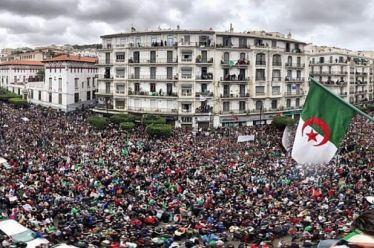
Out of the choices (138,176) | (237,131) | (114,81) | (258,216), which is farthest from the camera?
(114,81)

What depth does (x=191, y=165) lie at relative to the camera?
3316cm

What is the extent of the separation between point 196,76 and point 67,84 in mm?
20330

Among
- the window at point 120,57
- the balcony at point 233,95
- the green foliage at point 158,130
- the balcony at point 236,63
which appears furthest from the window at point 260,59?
the green foliage at point 158,130

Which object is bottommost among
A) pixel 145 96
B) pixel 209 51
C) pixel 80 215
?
pixel 80 215

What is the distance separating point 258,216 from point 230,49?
3700cm

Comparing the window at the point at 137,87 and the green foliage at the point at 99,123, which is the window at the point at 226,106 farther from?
the green foliage at the point at 99,123

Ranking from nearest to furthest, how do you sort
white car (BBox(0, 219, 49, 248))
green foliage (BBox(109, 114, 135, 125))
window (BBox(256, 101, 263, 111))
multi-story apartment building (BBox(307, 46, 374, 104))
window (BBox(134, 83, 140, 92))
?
white car (BBox(0, 219, 49, 248)), green foliage (BBox(109, 114, 135, 125)), window (BBox(134, 83, 140, 92)), window (BBox(256, 101, 263, 111)), multi-story apartment building (BBox(307, 46, 374, 104))

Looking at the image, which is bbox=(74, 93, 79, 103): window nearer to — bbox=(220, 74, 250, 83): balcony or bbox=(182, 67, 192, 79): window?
bbox=(182, 67, 192, 79): window

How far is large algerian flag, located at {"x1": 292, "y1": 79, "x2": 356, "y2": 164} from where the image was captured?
376 inches

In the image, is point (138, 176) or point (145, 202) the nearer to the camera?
point (145, 202)

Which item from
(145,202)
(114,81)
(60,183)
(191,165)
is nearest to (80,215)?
(145,202)

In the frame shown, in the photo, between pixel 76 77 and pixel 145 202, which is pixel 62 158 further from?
pixel 76 77

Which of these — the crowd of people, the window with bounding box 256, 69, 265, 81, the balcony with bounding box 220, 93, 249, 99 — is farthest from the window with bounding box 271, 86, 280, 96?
the crowd of people

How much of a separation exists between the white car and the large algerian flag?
12188 mm
